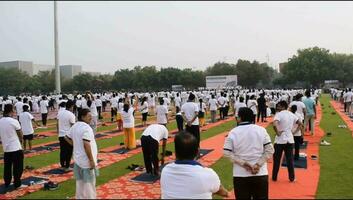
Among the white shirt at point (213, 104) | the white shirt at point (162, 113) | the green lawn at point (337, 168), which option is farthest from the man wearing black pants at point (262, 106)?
the white shirt at point (162, 113)

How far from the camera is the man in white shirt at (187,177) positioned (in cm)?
283

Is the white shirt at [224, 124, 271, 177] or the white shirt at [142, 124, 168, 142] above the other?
the white shirt at [224, 124, 271, 177]

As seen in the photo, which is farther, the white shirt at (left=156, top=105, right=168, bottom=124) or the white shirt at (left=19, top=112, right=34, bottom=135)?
the white shirt at (left=156, top=105, right=168, bottom=124)

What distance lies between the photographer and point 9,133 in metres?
7.38

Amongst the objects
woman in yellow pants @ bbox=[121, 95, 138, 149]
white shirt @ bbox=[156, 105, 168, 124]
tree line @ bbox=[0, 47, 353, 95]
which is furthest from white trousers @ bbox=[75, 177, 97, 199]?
tree line @ bbox=[0, 47, 353, 95]

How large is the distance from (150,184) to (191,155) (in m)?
4.90

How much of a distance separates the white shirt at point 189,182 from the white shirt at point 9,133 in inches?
214

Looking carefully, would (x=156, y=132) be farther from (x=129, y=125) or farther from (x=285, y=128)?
(x=129, y=125)

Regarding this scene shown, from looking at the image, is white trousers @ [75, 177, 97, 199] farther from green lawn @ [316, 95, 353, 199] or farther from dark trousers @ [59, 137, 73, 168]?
green lawn @ [316, 95, 353, 199]

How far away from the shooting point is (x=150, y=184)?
7629mm

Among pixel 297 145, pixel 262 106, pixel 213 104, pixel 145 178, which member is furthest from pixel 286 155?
pixel 213 104

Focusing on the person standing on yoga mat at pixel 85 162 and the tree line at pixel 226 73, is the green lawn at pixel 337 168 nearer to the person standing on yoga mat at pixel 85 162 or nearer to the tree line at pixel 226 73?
the person standing on yoga mat at pixel 85 162

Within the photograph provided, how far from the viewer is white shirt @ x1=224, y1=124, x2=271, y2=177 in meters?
4.50

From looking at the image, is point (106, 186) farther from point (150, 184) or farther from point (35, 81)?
point (35, 81)
